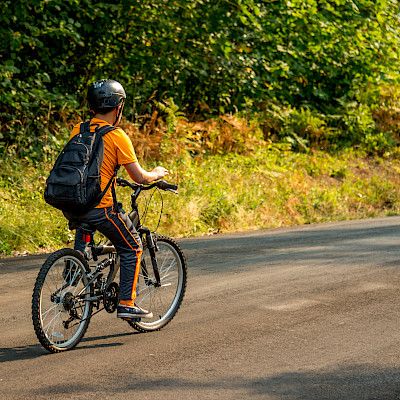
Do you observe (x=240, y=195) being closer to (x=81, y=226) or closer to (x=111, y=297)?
(x=111, y=297)

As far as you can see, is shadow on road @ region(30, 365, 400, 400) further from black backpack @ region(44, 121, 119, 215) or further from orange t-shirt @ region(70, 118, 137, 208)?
orange t-shirt @ region(70, 118, 137, 208)

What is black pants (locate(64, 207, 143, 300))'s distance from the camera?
23.6ft

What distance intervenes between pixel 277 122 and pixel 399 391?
16607 mm

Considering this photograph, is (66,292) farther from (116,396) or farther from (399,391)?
(399,391)

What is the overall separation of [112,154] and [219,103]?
47.9ft

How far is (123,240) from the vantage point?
7.31 m

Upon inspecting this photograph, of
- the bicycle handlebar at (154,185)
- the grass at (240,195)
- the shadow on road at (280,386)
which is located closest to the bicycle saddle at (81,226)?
the bicycle handlebar at (154,185)

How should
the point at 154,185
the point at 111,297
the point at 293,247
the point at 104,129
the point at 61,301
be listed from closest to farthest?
the point at 61,301 → the point at 104,129 → the point at 111,297 → the point at 154,185 → the point at 293,247

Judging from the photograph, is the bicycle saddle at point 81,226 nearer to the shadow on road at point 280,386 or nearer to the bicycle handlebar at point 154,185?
the bicycle handlebar at point 154,185

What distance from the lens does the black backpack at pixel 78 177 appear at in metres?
6.92

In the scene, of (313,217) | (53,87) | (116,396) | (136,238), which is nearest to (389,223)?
(313,217)

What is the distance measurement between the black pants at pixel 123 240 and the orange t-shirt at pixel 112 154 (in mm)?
114

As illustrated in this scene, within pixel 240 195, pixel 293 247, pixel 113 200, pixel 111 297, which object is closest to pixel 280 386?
pixel 111 297

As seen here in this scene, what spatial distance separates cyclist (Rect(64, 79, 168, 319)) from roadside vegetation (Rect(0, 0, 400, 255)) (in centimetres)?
535
